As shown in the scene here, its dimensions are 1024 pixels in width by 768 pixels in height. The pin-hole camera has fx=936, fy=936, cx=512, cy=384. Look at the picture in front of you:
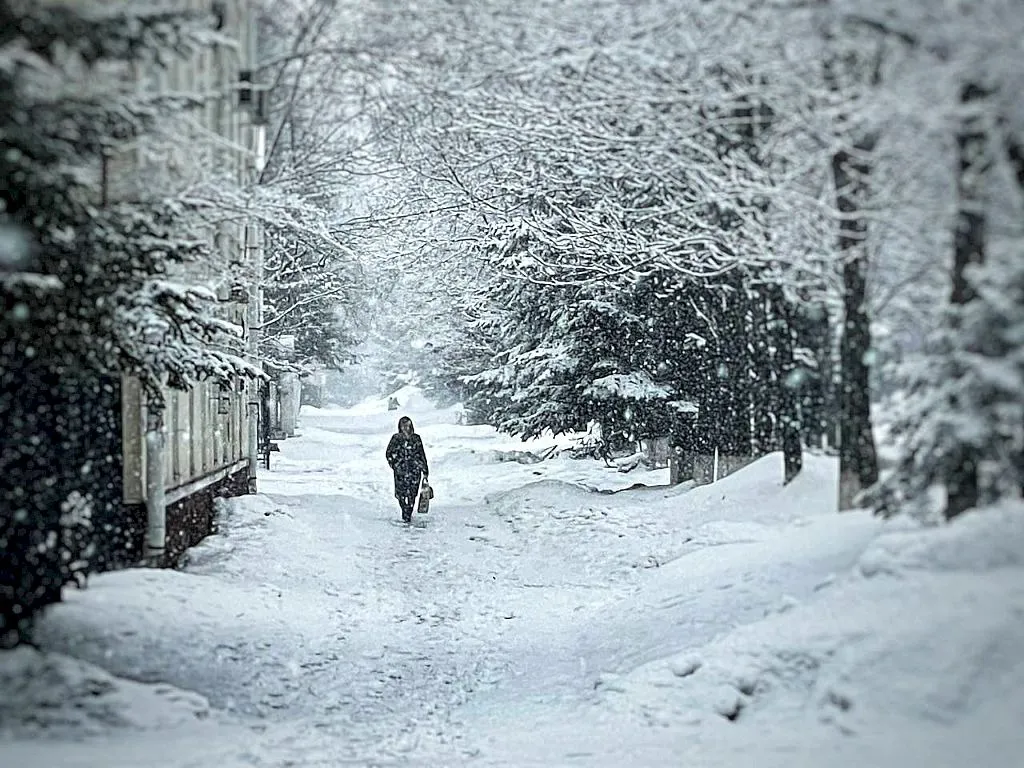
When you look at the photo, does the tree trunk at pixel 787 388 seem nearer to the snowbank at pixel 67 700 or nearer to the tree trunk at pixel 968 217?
the tree trunk at pixel 968 217

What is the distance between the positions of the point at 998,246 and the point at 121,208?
2.42 m

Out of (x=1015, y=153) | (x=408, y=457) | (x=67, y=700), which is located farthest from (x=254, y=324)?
(x=1015, y=153)

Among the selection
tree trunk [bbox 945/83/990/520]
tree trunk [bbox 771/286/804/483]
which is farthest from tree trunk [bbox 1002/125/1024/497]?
tree trunk [bbox 771/286/804/483]

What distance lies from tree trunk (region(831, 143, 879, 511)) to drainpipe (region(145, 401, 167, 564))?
2.27m

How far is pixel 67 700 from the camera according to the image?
2697 millimetres

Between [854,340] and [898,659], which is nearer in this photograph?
[898,659]

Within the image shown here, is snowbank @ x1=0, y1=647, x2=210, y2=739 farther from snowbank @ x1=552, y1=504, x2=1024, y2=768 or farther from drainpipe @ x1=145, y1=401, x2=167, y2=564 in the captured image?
snowbank @ x1=552, y1=504, x2=1024, y2=768

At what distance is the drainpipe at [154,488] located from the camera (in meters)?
3.19

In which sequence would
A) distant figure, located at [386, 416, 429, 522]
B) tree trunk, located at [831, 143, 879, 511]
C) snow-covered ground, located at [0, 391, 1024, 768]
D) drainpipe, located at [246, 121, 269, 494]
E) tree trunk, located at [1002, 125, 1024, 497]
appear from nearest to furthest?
tree trunk, located at [1002, 125, 1024, 497] < snow-covered ground, located at [0, 391, 1024, 768] < tree trunk, located at [831, 143, 879, 511] < drainpipe, located at [246, 121, 269, 494] < distant figure, located at [386, 416, 429, 522]

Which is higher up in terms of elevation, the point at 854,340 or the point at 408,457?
the point at 854,340

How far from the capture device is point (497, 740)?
349 centimetres

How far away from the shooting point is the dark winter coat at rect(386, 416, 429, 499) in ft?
15.1

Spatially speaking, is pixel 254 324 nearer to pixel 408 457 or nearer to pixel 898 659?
pixel 408 457

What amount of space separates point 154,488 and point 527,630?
1.80 meters
